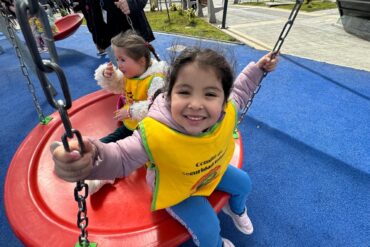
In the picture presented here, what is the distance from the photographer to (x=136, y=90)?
1646 millimetres

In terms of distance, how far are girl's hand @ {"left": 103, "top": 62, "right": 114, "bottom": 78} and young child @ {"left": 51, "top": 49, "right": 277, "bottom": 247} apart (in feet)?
2.89

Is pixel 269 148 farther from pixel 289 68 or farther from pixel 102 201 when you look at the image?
pixel 289 68

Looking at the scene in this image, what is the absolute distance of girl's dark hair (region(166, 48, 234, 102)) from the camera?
0.93 m

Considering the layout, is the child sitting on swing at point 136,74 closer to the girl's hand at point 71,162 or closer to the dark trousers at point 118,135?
the dark trousers at point 118,135

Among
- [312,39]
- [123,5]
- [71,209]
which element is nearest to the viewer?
[71,209]

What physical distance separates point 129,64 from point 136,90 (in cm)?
16

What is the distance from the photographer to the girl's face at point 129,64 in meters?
1.56

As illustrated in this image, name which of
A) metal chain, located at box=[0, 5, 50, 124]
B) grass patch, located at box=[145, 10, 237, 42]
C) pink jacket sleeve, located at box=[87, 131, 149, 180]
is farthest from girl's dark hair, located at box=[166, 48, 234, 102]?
grass patch, located at box=[145, 10, 237, 42]

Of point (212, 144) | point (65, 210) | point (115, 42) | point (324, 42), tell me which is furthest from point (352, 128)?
point (324, 42)

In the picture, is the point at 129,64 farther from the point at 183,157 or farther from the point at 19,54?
the point at 183,157

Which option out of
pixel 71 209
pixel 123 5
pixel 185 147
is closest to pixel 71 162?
pixel 185 147

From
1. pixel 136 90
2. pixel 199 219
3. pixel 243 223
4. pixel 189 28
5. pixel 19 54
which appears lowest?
pixel 189 28

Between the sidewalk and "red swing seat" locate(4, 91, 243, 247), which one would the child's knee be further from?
the sidewalk

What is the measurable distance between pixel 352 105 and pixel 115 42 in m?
2.26
